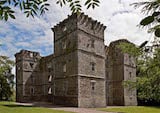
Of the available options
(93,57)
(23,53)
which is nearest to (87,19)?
(93,57)

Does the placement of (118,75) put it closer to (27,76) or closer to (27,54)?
(27,76)

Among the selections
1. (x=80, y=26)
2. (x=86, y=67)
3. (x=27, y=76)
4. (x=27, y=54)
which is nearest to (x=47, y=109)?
(x=86, y=67)

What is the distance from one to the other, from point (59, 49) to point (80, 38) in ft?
18.0

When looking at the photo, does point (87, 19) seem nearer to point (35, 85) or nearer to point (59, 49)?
point (59, 49)

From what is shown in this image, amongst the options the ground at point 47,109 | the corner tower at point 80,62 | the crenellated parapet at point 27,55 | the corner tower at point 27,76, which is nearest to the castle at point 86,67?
the corner tower at point 80,62

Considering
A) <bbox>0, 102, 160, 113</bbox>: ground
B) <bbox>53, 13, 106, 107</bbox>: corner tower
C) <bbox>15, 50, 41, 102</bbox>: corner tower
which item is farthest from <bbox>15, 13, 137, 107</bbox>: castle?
<bbox>15, 50, 41, 102</bbox>: corner tower

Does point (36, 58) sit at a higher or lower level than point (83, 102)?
higher

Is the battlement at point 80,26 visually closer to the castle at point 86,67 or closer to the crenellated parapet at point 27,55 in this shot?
the castle at point 86,67

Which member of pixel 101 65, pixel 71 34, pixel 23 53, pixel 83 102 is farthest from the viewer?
pixel 23 53

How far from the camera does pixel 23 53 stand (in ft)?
174

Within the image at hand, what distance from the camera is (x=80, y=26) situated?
114 feet

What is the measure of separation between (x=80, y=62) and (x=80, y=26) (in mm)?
4711

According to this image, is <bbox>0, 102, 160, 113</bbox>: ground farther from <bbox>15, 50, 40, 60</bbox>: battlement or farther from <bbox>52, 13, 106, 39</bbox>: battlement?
<bbox>15, 50, 40, 60</bbox>: battlement

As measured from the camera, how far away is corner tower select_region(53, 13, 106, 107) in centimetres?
3400
